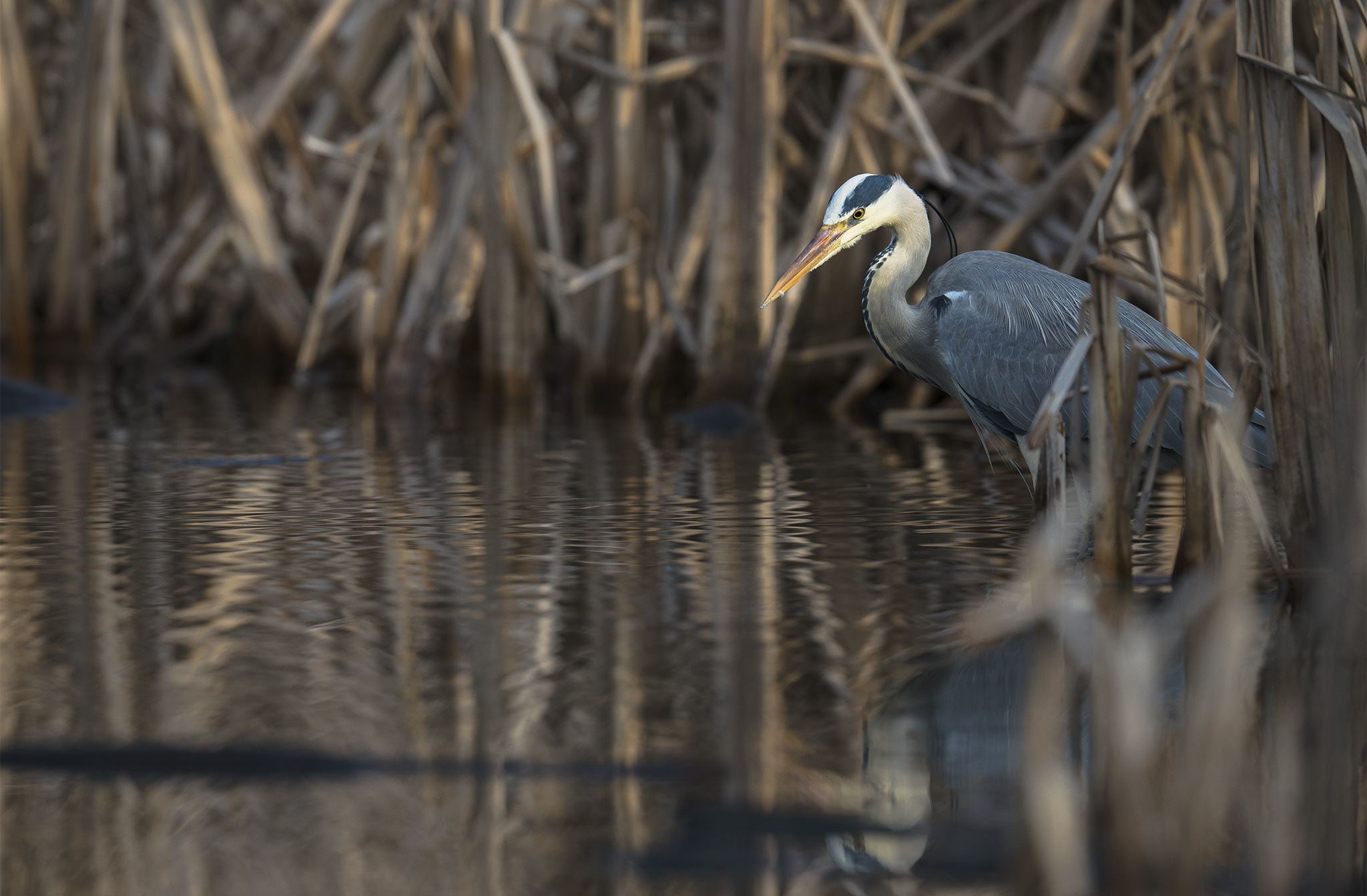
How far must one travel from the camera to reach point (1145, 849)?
74.7 inches

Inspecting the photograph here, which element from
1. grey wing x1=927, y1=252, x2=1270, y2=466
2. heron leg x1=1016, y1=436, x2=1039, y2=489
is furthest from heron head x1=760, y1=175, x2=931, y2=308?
heron leg x1=1016, y1=436, x2=1039, y2=489

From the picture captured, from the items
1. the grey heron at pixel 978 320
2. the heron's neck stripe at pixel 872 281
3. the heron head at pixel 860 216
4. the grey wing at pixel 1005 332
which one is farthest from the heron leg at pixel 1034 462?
the heron head at pixel 860 216

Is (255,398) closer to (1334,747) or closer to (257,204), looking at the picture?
(257,204)

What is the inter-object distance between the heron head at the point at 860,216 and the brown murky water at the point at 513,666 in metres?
0.66

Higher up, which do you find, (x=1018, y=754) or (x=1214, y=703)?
(x=1214, y=703)

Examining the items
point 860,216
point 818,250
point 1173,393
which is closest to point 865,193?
point 860,216

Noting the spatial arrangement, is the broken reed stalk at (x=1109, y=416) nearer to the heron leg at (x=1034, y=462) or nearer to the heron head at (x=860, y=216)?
the heron leg at (x=1034, y=462)

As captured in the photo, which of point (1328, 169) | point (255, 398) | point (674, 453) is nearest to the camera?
point (1328, 169)

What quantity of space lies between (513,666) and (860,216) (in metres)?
2.40

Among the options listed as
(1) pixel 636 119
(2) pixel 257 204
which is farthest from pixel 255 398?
(1) pixel 636 119

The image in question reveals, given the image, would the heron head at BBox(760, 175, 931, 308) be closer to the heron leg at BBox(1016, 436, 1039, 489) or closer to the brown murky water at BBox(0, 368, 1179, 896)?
the brown murky water at BBox(0, 368, 1179, 896)

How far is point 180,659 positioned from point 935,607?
1.39 metres

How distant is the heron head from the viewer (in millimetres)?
4992

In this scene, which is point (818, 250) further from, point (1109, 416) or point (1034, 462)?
point (1109, 416)
